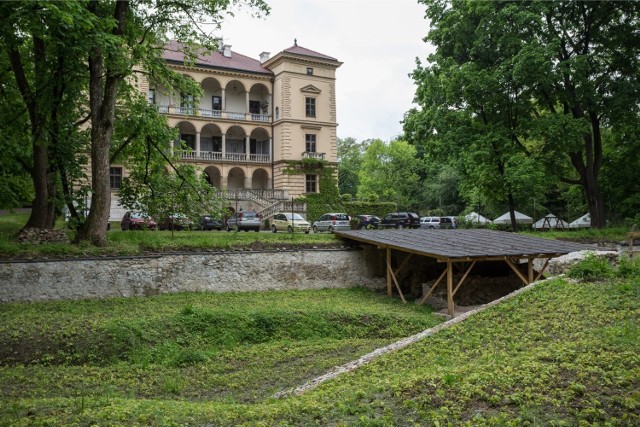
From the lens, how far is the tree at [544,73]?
1049 inches

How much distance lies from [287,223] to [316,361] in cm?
2205

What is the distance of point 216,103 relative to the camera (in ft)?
161

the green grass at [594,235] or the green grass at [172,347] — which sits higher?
the green grass at [594,235]

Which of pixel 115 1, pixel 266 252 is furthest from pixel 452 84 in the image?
pixel 115 1

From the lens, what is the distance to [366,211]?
43.9 metres

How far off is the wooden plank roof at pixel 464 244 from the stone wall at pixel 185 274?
1792mm

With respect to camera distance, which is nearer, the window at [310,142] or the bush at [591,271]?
the bush at [591,271]

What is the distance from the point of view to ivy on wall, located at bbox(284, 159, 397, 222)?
43531mm

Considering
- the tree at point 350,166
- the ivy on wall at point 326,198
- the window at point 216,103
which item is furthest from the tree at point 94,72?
the tree at point 350,166

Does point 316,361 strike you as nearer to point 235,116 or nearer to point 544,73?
point 544,73

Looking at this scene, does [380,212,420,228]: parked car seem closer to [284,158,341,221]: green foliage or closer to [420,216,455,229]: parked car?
[420,216,455,229]: parked car

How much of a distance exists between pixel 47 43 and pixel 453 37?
20.8 metres

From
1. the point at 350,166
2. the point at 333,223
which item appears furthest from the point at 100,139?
the point at 350,166

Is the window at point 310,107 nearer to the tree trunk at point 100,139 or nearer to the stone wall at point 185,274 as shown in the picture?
the stone wall at point 185,274
